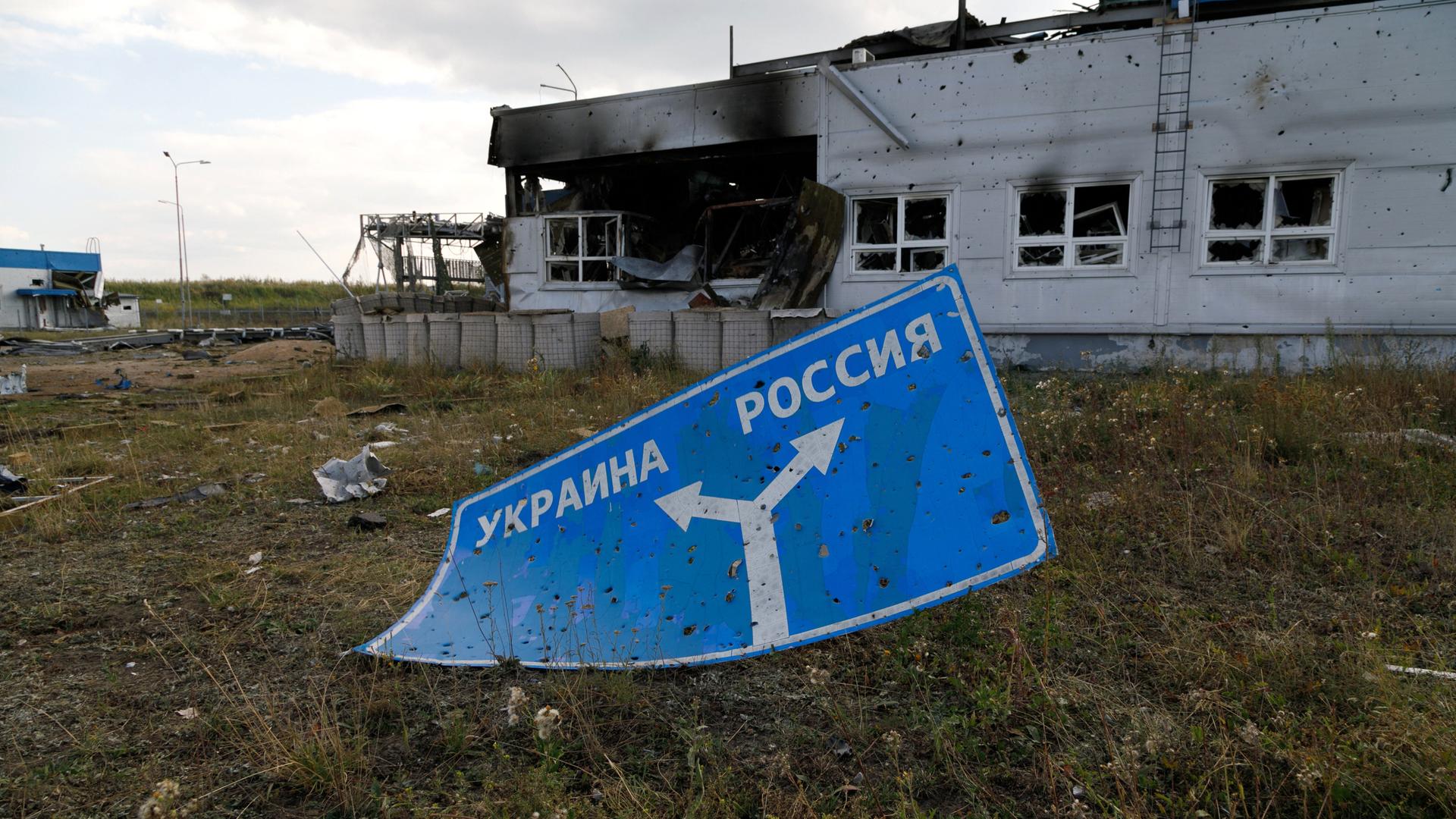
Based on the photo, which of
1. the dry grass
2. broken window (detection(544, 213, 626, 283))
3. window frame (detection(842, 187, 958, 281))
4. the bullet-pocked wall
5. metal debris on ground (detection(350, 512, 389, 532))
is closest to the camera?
the dry grass

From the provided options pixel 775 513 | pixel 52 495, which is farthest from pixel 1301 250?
pixel 52 495

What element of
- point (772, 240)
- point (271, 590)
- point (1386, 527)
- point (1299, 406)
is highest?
point (772, 240)

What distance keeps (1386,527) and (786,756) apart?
3.50 m

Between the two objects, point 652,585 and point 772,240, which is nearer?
point 652,585

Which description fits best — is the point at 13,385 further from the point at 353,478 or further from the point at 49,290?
the point at 49,290

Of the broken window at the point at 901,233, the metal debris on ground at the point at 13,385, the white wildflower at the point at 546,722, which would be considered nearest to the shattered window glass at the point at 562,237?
the broken window at the point at 901,233

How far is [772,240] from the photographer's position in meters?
13.9

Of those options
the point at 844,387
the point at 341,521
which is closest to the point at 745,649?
the point at 844,387

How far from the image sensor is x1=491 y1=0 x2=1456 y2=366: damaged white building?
9.25m

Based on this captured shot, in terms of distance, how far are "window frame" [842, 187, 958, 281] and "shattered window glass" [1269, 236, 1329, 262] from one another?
3.98 m

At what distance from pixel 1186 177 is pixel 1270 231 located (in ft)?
4.03

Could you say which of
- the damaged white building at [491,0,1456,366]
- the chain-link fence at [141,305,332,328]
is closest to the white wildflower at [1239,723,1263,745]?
the damaged white building at [491,0,1456,366]

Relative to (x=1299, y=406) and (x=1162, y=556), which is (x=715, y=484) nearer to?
(x=1162, y=556)

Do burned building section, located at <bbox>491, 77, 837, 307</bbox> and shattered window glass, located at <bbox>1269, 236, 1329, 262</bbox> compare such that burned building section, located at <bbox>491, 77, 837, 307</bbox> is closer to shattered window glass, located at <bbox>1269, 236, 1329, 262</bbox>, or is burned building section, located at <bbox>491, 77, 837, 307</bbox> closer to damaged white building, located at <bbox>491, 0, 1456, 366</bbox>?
damaged white building, located at <bbox>491, 0, 1456, 366</bbox>
